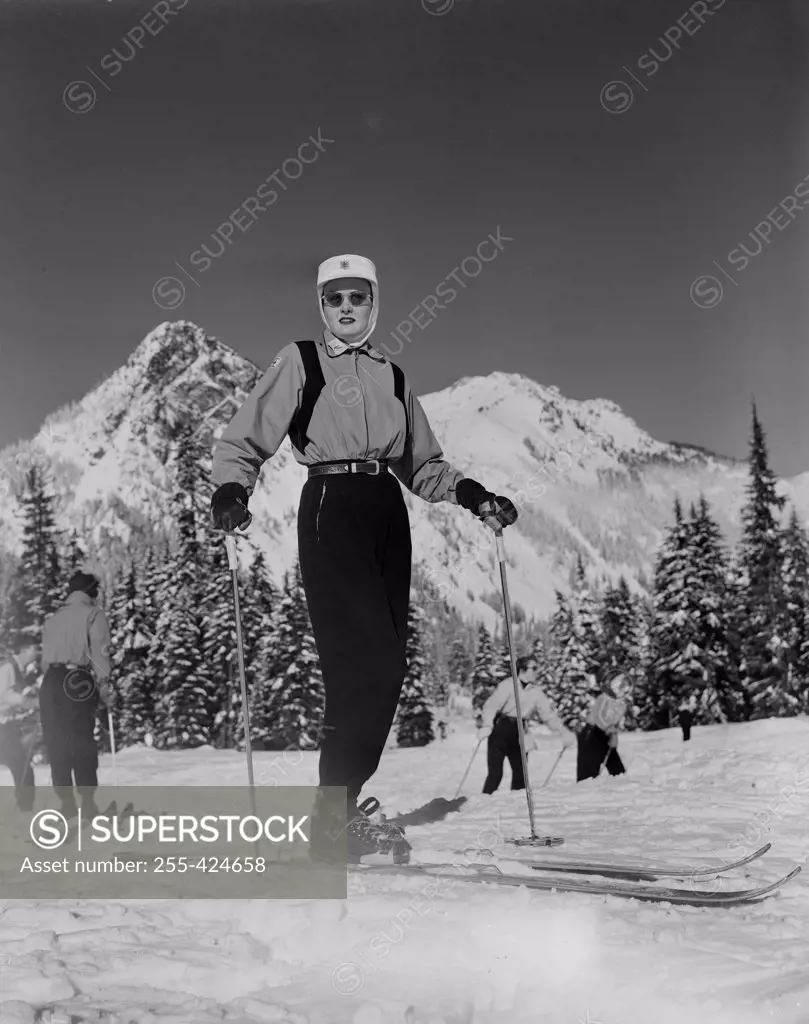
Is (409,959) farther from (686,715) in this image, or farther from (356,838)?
(686,715)

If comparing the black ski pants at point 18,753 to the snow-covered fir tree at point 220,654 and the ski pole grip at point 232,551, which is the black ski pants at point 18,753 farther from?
the snow-covered fir tree at point 220,654

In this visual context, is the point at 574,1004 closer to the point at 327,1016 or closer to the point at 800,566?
the point at 327,1016

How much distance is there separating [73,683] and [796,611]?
3002 centimetres

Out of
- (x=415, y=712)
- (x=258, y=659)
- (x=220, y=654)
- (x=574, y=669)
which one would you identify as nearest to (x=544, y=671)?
(x=574, y=669)

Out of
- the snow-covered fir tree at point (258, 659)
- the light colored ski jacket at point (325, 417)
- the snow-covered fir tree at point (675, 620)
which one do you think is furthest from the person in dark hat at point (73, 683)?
the snow-covered fir tree at point (258, 659)

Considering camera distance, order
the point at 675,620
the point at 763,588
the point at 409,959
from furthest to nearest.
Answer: the point at 763,588, the point at 675,620, the point at 409,959

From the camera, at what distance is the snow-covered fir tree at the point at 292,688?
113 ft

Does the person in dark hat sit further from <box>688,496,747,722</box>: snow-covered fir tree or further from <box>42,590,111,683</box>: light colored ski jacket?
<box>688,496,747,722</box>: snow-covered fir tree

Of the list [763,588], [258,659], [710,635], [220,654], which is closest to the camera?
[710,635]

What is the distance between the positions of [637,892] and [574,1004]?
83 centimetres

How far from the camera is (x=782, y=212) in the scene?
592 cm

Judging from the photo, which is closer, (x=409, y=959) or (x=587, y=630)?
(x=409, y=959)

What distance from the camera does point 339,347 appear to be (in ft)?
11.7

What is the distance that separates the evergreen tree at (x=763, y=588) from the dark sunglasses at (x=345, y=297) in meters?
30.2
